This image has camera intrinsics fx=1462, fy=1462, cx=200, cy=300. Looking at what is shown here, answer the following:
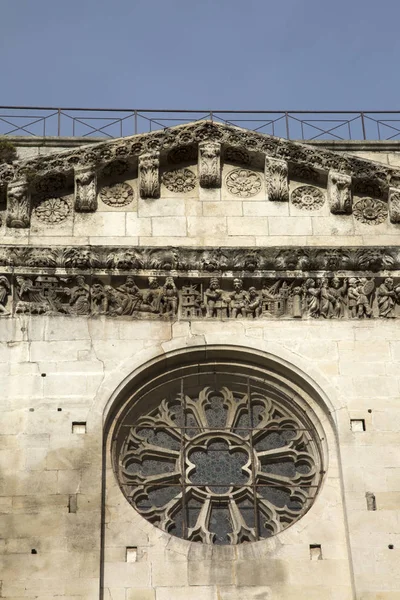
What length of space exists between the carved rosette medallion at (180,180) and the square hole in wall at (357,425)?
5.00m

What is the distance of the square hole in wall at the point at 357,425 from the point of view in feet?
68.9

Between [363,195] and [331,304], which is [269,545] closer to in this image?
[331,304]

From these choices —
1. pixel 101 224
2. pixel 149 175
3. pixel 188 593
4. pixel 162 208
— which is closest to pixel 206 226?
pixel 162 208

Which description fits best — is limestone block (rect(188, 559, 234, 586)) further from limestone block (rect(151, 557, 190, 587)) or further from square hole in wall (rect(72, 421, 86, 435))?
square hole in wall (rect(72, 421, 86, 435))

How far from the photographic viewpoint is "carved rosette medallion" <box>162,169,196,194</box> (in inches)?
933

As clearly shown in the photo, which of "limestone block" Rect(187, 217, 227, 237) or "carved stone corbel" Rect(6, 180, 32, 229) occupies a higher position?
"carved stone corbel" Rect(6, 180, 32, 229)

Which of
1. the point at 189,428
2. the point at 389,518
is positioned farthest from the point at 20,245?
the point at 389,518

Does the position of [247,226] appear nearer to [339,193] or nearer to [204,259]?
[204,259]

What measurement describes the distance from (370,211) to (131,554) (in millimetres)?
7129

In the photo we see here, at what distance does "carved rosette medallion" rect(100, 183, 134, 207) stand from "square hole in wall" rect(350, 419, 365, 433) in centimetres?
530

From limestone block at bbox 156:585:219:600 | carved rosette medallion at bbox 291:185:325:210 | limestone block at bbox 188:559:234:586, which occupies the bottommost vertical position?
limestone block at bbox 156:585:219:600

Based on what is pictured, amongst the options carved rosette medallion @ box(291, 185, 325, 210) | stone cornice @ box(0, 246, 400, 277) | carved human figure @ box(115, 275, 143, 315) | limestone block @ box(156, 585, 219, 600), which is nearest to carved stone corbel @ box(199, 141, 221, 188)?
carved rosette medallion @ box(291, 185, 325, 210)

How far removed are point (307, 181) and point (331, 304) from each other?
8.51 feet

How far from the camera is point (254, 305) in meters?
22.2
